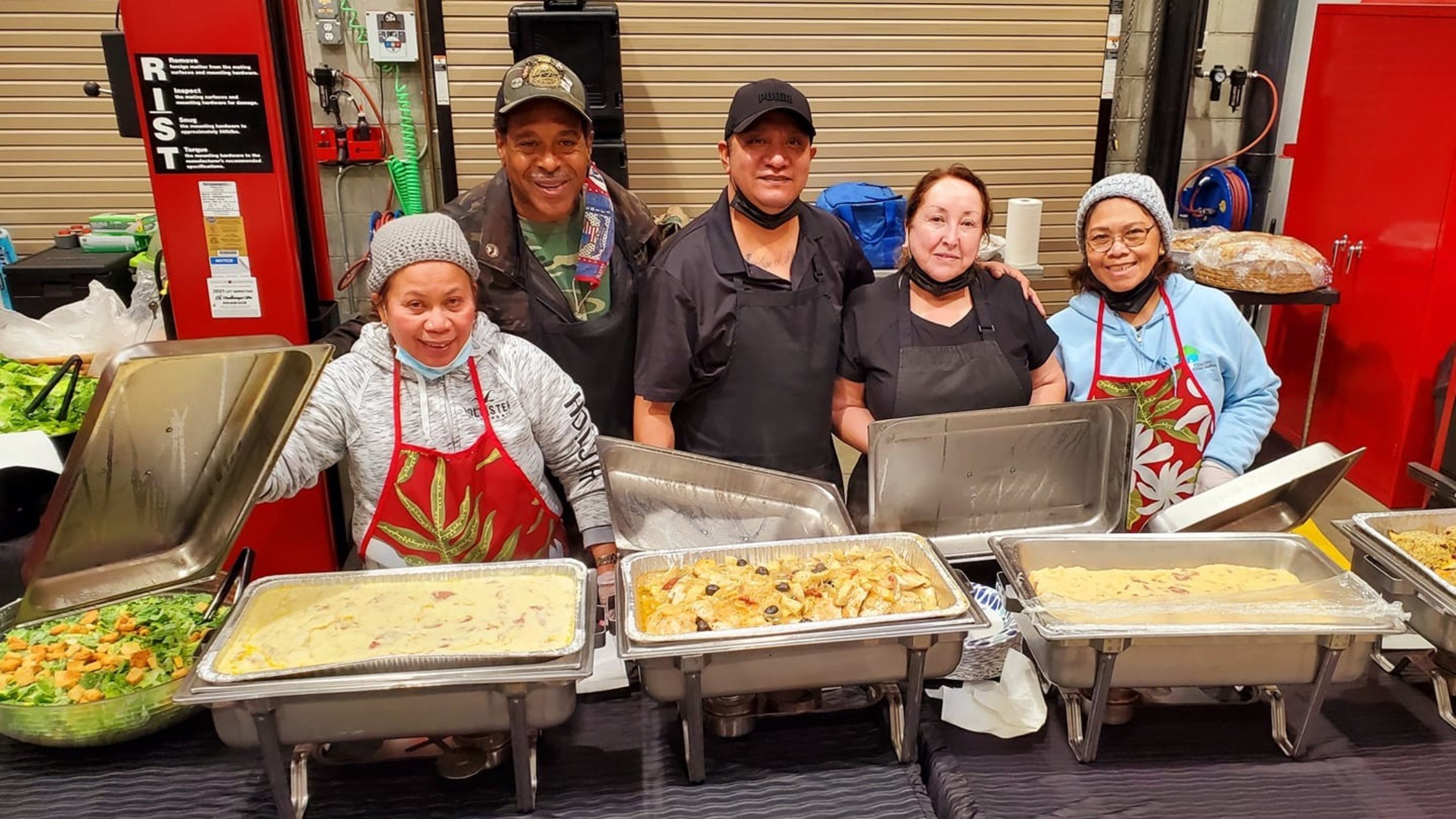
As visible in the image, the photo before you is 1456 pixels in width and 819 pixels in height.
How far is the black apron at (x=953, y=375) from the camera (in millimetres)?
2338

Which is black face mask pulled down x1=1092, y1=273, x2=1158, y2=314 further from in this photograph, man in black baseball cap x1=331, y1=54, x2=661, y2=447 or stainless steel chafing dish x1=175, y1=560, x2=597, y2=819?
stainless steel chafing dish x1=175, y1=560, x2=597, y2=819

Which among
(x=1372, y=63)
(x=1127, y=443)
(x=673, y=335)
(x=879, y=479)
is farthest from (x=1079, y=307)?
(x=1372, y=63)

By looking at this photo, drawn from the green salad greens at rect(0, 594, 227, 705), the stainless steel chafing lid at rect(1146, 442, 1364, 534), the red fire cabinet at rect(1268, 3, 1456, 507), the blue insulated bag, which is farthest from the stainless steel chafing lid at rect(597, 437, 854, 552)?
the red fire cabinet at rect(1268, 3, 1456, 507)

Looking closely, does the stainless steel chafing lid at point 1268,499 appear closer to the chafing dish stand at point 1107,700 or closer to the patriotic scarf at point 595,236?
the chafing dish stand at point 1107,700

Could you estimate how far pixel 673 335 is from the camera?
2.28 metres

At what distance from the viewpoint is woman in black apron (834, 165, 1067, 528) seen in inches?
90.2

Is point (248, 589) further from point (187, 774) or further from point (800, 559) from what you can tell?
point (800, 559)

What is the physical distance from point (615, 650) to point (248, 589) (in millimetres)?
657

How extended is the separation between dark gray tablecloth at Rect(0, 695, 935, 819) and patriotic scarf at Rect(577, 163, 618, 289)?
1190mm

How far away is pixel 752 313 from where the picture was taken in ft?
7.64

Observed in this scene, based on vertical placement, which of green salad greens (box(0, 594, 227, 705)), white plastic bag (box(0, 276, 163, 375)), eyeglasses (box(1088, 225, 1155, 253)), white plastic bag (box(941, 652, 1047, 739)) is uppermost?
eyeglasses (box(1088, 225, 1155, 253))

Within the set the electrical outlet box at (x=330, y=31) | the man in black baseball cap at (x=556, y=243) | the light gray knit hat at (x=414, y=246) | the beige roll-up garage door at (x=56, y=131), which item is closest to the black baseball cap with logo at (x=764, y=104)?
the man in black baseball cap at (x=556, y=243)

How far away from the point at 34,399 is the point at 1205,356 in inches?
118

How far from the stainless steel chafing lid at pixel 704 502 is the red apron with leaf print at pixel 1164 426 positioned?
874 mm
